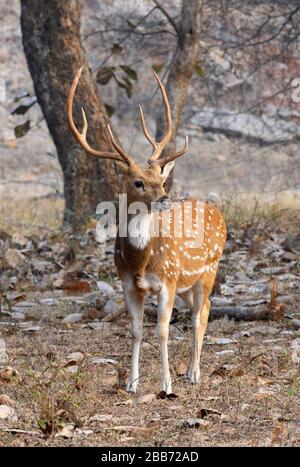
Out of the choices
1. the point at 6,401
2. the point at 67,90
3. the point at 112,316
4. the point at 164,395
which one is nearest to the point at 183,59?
the point at 67,90

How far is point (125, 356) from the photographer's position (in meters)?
6.62

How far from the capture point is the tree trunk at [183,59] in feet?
36.0

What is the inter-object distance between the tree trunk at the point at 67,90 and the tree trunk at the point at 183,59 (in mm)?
853

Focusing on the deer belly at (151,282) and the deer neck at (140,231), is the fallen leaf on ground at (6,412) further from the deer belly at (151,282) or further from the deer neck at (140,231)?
the deer neck at (140,231)

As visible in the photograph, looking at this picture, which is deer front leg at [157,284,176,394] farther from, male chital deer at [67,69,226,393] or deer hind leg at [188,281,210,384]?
deer hind leg at [188,281,210,384]

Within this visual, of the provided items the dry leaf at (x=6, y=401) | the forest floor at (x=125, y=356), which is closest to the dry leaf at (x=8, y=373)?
the forest floor at (x=125, y=356)

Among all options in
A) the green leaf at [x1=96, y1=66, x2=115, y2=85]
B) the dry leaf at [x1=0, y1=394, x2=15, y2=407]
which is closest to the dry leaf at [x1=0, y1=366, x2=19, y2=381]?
the dry leaf at [x1=0, y1=394, x2=15, y2=407]

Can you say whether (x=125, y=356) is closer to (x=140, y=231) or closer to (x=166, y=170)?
(x=140, y=231)

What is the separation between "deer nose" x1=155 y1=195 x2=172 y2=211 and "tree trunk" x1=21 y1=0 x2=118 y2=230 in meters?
4.65

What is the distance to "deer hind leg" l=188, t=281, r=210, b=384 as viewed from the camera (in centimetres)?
614

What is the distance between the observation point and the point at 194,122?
64.4 feet
